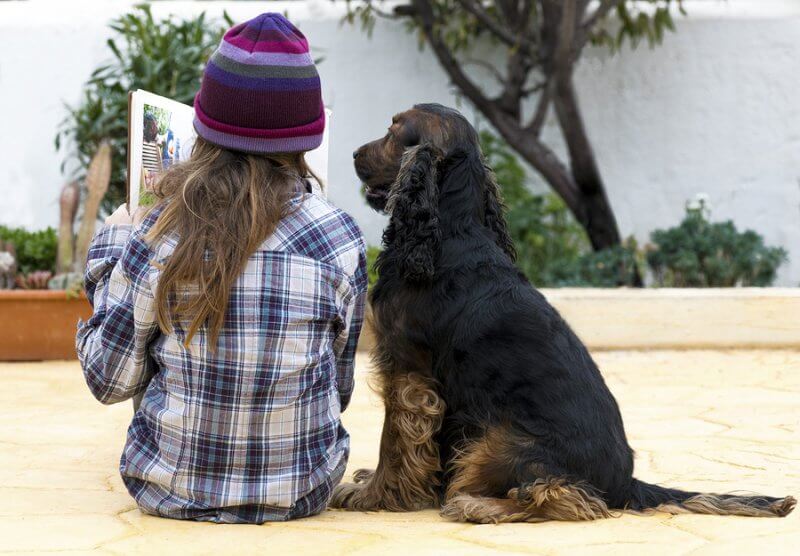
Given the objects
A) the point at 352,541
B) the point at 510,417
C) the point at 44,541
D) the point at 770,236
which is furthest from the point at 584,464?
the point at 770,236

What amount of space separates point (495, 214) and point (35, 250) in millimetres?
4831

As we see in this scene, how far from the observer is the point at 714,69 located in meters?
8.94

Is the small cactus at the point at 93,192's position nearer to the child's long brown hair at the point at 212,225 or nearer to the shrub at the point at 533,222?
the shrub at the point at 533,222

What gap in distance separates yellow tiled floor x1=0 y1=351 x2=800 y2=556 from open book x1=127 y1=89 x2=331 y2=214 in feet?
3.27

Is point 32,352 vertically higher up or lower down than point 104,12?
lower down

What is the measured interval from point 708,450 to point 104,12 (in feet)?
22.4

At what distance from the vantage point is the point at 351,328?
3.24 meters

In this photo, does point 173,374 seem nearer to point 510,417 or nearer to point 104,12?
point 510,417

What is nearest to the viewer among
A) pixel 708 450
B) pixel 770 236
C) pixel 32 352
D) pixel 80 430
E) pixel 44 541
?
pixel 44 541

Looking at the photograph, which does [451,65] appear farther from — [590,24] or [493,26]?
[590,24]

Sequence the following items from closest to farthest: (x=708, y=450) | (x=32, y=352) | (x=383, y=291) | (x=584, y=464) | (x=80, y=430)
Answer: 1. (x=584, y=464)
2. (x=383, y=291)
3. (x=708, y=450)
4. (x=80, y=430)
5. (x=32, y=352)

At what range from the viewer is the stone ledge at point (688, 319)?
717 centimetres

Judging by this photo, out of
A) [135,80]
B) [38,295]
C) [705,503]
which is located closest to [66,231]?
[38,295]

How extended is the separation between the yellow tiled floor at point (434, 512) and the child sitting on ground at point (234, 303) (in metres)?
0.18
